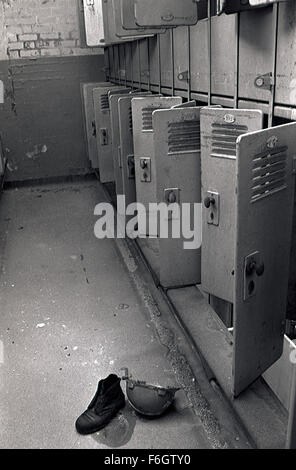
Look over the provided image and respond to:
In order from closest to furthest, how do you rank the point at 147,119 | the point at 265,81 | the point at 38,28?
the point at 265,81 < the point at 147,119 < the point at 38,28

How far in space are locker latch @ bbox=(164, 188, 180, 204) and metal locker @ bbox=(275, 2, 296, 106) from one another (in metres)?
0.97

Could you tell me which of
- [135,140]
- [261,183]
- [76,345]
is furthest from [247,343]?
[135,140]

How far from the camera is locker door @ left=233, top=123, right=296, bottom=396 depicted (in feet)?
5.08

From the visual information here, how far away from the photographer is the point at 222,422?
73.8 inches

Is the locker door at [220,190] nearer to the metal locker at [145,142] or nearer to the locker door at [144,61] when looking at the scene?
the metal locker at [145,142]

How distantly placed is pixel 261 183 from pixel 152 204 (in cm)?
174

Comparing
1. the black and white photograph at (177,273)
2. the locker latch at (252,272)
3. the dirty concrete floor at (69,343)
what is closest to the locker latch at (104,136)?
the black and white photograph at (177,273)

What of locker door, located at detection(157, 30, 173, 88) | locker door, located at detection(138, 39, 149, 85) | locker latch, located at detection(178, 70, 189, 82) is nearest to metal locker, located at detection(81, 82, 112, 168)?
locker door, located at detection(138, 39, 149, 85)

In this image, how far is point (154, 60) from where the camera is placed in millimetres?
3428

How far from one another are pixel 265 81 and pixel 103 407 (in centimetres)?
157

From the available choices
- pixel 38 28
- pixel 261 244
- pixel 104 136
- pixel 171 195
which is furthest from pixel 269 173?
pixel 38 28

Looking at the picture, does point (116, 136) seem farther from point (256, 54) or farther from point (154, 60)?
point (256, 54)

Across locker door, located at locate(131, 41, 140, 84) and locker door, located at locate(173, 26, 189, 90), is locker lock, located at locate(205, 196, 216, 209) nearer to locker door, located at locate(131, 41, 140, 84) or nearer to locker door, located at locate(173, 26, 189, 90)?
locker door, located at locate(173, 26, 189, 90)

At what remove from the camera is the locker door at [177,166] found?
2477 mm
